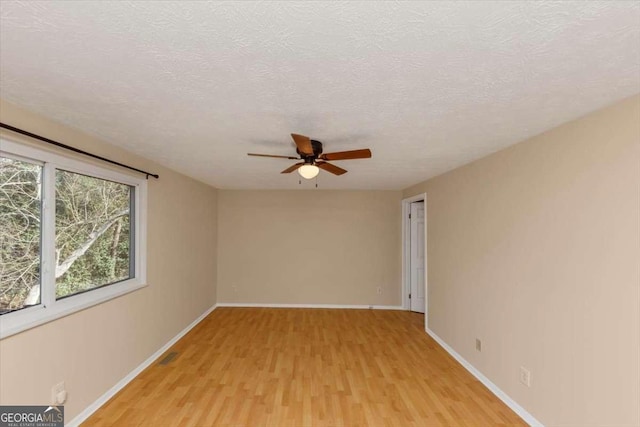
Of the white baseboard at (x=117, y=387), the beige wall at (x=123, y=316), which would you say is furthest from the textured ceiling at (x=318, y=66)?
the white baseboard at (x=117, y=387)

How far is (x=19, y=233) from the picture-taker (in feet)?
6.49

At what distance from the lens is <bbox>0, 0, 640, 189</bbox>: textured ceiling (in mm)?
1008

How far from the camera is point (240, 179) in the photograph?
4.54m

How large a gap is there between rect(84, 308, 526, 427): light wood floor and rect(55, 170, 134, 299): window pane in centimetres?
110

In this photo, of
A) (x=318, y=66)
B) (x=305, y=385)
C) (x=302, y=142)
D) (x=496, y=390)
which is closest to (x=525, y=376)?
(x=496, y=390)

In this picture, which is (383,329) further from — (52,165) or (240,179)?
(52,165)

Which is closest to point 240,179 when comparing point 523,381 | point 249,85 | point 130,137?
point 130,137

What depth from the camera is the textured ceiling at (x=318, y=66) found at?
1.01 meters

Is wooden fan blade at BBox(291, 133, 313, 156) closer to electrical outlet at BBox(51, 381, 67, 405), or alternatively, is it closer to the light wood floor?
the light wood floor

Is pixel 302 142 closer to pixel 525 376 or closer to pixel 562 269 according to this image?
pixel 562 269

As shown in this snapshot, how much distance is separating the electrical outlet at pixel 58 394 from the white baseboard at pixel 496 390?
11.6ft

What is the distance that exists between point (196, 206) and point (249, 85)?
367 cm

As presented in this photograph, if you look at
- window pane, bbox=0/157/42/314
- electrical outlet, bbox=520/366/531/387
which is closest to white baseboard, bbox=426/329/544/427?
electrical outlet, bbox=520/366/531/387

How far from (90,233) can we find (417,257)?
4787 millimetres
